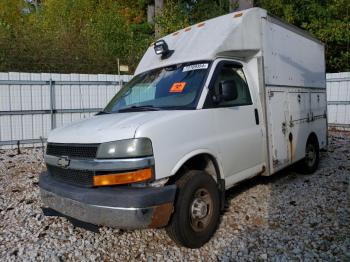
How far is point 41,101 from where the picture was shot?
10195mm

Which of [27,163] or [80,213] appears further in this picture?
[27,163]

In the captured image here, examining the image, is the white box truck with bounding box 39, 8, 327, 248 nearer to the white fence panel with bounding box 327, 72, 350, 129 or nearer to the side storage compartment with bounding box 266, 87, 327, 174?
the side storage compartment with bounding box 266, 87, 327, 174

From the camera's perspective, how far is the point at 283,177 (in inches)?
262

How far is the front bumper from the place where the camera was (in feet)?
10.6

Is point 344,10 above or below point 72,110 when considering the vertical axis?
above

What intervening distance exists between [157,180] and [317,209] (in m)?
2.72

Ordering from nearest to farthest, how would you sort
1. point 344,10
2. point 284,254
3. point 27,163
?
point 284,254 < point 27,163 < point 344,10

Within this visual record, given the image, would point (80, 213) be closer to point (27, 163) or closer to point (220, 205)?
point (220, 205)

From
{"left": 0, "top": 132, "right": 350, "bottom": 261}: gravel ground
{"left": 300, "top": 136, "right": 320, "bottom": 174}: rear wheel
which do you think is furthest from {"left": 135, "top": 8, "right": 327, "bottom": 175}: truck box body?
{"left": 0, "top": 132, "right": 350, "bottom": 261}: gravel ground

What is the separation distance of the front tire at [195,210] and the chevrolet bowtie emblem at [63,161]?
1.17 meters

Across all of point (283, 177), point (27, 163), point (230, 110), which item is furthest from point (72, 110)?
point (230, 110)

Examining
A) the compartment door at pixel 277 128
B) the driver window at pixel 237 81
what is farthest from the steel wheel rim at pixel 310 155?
the driver window at pixel 237 81

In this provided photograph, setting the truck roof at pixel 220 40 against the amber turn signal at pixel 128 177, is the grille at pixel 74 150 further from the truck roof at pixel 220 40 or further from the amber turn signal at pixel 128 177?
the truck roof at pixel 220 40

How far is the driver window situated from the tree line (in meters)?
9.44
